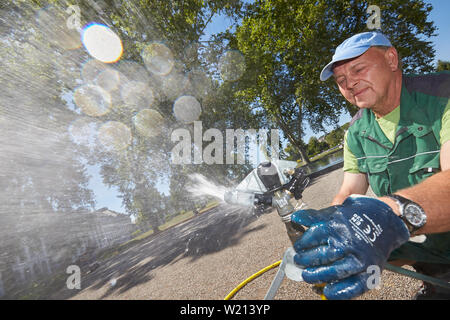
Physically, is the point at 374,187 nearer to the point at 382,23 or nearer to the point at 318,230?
the point at 318,230

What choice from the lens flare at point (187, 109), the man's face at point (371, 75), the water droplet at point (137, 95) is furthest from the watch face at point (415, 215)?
the water droplet at point (137, 95)

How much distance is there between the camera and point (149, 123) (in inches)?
742

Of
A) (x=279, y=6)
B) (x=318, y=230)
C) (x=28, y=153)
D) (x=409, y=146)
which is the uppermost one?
(x=28, y=153)

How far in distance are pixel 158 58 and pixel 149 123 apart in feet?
20.9

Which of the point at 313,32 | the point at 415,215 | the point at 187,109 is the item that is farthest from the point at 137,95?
the point at 415,215

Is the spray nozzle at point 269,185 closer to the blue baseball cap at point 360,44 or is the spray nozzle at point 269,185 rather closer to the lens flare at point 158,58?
the blue baseball cap at point 360,44

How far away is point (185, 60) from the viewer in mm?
15719

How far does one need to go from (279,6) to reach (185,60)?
9646mm

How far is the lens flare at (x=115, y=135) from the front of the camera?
1960 centimetres

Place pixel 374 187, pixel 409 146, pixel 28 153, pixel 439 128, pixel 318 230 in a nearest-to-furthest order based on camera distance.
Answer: pixel 318 230 < pixel 439 128 < pixel 409 146 < pixel 374 187 < pixel 28 153

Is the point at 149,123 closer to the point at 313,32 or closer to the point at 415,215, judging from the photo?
the point at 313,32

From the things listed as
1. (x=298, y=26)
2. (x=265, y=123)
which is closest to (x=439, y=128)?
(x=298, y=26)

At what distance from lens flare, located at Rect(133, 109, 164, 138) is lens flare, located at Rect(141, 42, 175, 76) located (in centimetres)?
373

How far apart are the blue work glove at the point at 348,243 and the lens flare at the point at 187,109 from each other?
1795cm
